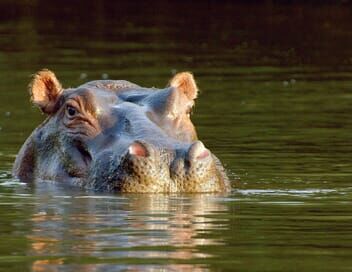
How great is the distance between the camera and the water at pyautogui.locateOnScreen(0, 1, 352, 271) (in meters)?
9.00

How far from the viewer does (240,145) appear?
16000mm

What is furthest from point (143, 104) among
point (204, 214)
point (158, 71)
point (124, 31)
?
point (124, 31)

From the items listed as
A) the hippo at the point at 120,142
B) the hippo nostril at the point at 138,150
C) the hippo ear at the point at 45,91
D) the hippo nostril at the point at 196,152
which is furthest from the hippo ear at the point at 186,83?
the hippo nostril at the point at 138,150

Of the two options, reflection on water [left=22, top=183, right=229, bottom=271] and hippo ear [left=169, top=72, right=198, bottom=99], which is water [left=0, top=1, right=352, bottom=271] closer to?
reflection on water [left=22, top=183, right=229, bottom=271]

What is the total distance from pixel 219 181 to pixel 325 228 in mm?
2191

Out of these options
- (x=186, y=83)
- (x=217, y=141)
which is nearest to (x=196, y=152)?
(x=186, y=83)

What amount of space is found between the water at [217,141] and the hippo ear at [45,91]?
723mm

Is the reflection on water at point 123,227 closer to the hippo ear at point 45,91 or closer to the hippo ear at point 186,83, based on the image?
the hippo ear at point 45,91

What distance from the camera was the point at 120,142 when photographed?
1204 cm

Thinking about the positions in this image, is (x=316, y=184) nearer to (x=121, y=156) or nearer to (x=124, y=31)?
(x=121, y=156)

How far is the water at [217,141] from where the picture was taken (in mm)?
9000

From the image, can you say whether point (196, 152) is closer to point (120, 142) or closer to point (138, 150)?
point (138, 150)

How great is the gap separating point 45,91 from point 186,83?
3.91ft

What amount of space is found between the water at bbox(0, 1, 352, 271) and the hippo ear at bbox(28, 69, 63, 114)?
72cm
